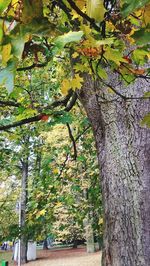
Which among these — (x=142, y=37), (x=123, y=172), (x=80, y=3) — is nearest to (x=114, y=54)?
(x=142, y=37)

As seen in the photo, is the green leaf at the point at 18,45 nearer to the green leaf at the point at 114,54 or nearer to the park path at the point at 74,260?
the green leaf at the point at 114,54

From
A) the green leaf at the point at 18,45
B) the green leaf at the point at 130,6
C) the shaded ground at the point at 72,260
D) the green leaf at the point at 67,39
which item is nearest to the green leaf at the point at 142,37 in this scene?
the green leaf at the point at 130,6

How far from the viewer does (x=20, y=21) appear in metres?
0.89

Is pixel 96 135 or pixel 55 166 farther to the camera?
pixel 55 166

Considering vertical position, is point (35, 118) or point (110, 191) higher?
point (35, 118)

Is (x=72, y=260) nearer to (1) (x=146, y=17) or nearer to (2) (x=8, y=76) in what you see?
(1) (x=146, y=17)

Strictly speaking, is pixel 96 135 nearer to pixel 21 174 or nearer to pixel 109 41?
pixel 109 41

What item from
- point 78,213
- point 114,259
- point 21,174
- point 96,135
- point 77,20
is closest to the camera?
point 77,20

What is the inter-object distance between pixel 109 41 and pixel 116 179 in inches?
48.0

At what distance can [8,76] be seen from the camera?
80 centimetres

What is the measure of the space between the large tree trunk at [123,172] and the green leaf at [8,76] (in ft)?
3.69

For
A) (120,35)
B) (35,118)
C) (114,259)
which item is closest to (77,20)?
(120,35)

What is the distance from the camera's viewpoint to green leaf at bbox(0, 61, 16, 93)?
2.55 ft

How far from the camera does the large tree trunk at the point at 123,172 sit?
73.2 inches
